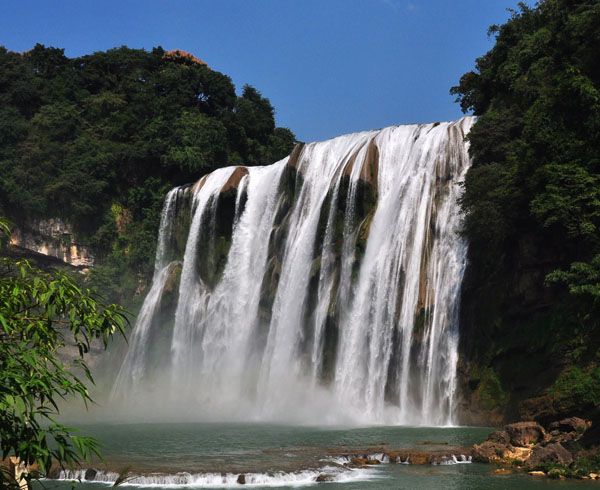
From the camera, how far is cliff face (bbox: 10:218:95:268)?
4825 centimetres

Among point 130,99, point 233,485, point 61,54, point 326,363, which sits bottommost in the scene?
point 233,485

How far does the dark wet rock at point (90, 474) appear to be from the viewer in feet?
53.6

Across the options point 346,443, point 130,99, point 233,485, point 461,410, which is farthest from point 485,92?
point 130,99

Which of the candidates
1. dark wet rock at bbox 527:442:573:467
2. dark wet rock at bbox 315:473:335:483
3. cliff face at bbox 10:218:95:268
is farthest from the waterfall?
dark wet rock at bbox 315:473:335:483

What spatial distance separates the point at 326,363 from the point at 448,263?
24.5 ft

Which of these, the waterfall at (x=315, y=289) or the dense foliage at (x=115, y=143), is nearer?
the waterfall at (x=315, y=289)

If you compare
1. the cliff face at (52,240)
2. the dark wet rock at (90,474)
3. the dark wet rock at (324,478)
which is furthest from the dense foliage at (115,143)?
the dark wet rock at (324,478)

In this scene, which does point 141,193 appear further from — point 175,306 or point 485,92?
point 485,92

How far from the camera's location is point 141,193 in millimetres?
49688

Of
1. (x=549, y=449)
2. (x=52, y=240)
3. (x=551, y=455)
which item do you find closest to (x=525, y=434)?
(x=549, y=449)

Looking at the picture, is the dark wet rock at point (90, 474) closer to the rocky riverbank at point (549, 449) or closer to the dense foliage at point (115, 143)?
the rocky riverbank at point (549, 449)

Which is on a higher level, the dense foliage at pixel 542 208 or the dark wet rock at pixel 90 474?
the dense foliage at pixel 542 208

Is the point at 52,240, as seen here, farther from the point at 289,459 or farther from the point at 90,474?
the point at 289,459

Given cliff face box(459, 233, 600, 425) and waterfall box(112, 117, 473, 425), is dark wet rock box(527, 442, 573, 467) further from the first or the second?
waterfall box(112, 117, 473, 425)
